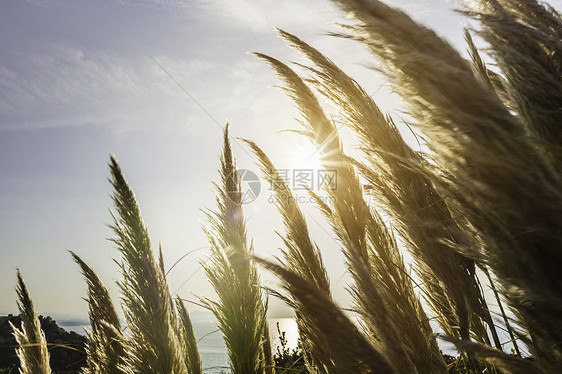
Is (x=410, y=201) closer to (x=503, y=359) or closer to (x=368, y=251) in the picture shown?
(x=368, y=251)

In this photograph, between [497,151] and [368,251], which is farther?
[368,251]

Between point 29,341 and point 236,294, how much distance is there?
83.0 inches

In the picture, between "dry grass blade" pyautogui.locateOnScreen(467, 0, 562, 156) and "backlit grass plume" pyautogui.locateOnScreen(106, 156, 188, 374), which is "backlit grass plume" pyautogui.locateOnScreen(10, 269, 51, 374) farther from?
"dry grass blade" pyautogui.locateOnScreen(467, 0, 562, 156)

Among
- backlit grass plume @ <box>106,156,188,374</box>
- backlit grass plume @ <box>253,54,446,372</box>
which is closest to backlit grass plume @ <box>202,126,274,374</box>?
backlit grass plume @ <box>106,156,188,374</box>

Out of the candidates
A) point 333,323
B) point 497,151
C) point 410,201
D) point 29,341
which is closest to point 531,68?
point 497,151

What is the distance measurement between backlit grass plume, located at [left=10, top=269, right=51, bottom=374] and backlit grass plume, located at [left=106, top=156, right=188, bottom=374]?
1269 mm

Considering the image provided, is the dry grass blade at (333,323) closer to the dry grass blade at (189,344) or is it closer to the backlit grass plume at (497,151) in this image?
the backlit grass plume at (497,151)

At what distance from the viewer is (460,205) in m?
0.89

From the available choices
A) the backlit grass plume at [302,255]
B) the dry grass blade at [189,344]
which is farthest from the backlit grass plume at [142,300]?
the backlit grass plume at [302,255]

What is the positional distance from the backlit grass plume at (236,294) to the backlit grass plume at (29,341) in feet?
5.04

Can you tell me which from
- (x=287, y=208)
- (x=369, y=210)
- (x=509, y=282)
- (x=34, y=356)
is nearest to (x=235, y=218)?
(x=287, y=208)

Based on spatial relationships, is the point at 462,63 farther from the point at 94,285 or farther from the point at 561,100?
the point at 94,285

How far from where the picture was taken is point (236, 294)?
2.25 meters

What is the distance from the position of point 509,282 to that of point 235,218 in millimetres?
1766
